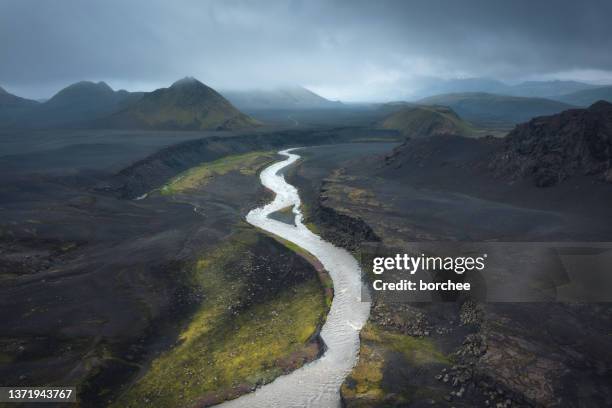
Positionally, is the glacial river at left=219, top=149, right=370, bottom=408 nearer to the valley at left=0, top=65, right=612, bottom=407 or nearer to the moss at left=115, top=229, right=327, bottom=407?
the valley at left=0, top=65, right=612, bottom=407

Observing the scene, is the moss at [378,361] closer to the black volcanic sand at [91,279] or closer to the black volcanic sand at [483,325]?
the black volcanic sand at [483,325]

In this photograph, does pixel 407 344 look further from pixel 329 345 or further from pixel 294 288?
pixel 294 288

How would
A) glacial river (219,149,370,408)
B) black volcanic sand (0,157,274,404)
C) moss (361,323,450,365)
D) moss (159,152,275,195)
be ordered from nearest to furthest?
glacial river (219,149,370,408), moss (361,323,450,365), black volcanic sand (0,157,274,404), moss (159,152,275,195)

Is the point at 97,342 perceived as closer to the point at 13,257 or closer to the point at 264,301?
the point at 264,301

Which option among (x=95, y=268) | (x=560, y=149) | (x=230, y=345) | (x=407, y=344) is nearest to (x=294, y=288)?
(x=230, y=345)

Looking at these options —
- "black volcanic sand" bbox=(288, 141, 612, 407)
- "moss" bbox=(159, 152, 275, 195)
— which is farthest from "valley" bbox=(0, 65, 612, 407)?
"moss" bbox=(159, 152, 275, 195)

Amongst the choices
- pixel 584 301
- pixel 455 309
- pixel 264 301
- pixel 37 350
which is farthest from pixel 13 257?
pixel 584 301
